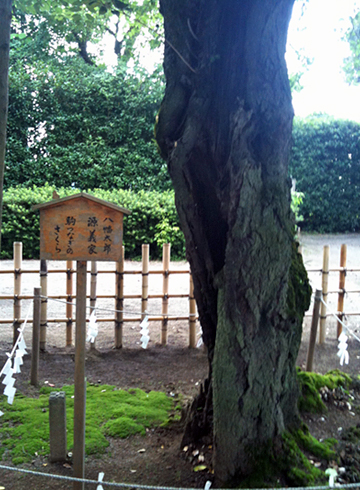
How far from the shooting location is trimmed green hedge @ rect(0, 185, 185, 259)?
33.1 ft

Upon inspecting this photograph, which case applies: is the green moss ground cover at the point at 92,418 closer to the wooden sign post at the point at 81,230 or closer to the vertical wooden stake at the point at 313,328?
the wooden sign post at the point at 81,230

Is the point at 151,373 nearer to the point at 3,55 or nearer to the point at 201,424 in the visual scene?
the point at 201,424

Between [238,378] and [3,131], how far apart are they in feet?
9.25

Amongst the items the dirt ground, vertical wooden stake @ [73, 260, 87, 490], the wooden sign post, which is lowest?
the dirt ground

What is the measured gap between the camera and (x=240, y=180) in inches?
113

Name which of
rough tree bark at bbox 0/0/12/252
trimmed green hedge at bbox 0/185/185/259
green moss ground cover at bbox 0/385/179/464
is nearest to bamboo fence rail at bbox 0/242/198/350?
green moss ground cover at bbox 0/385/179/464

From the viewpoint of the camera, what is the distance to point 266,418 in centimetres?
297

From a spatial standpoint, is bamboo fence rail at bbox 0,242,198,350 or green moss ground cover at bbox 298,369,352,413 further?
bamboo fence rail at bbox 0,242,198,350

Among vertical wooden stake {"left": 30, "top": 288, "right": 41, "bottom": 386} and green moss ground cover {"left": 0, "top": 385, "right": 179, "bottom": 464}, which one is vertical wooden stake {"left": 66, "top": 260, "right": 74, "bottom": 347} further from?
green moss ground cover {"left": 0, "top": 385, "right": 179, "bottom": 464}

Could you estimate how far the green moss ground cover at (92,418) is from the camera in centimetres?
352

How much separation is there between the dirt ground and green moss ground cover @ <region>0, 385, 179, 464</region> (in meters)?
0.12

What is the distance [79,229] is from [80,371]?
2.95 ft

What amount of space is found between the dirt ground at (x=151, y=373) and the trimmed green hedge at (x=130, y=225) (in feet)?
2.04

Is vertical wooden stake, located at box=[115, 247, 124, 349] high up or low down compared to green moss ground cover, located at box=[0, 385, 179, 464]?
up
